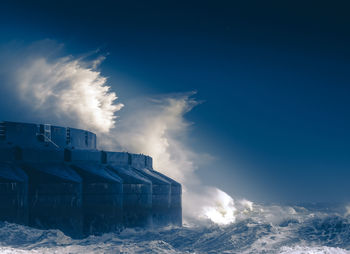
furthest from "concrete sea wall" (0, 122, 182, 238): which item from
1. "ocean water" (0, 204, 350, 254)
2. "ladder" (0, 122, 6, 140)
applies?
"ocean water" (0, 204, 350, 254)

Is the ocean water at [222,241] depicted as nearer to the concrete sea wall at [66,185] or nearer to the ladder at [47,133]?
the concrete sea wall at [66,185]

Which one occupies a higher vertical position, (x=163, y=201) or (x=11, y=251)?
(x=163, y=201)

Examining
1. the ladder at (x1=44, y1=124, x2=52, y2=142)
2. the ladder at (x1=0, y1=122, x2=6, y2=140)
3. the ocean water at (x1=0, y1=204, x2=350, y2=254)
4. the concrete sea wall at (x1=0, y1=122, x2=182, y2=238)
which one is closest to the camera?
the ocean water at (x1=0, y1=204, x2=350, y2=254)

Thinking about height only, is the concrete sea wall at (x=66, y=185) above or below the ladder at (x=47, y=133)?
below

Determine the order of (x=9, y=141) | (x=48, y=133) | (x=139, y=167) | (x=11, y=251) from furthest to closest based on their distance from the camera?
(x=139, y=167)
(x=48, y=133)
(x=9, y=141)
(x=11, y=251)

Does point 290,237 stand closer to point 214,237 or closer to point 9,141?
point 214,237

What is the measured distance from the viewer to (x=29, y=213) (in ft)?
105

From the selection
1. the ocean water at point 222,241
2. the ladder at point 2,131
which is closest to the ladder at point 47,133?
the ladder at point 2,131

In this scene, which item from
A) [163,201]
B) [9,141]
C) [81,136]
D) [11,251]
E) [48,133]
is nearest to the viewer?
[11,251]

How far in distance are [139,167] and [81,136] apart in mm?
10286

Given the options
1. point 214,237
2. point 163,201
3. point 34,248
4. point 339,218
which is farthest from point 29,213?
point 339,218

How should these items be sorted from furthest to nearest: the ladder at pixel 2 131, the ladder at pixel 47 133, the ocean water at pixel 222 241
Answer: the ladder at pixel 47 133
the ladder at pixel 2 131
the ocean water at pixel 222 241

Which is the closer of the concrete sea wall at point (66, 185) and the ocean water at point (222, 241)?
the ocean water at point (222, 241)

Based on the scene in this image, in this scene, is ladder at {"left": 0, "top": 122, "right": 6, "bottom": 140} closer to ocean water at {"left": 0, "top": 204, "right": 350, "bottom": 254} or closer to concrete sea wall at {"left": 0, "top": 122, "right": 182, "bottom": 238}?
concrete sea wall at {"left": 0, "top": 122, "right": 182, "bottom": 238}
